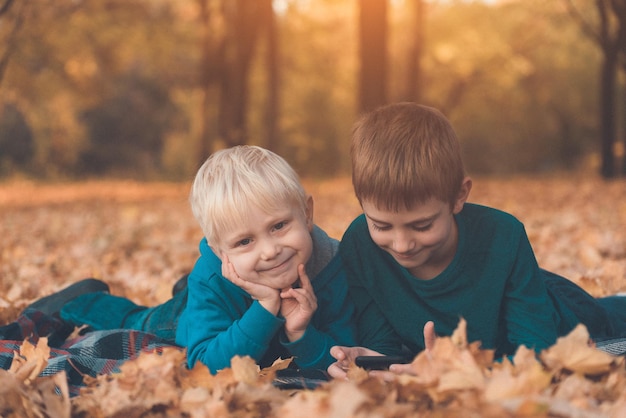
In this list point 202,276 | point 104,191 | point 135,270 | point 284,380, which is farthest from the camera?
point 104,191

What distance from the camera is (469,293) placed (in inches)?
109

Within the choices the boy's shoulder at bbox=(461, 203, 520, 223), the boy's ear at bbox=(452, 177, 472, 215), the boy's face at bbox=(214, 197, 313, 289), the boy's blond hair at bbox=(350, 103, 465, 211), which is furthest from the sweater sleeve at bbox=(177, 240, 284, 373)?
the boy's shoulder at bbox=(461, 203, 520, 223)

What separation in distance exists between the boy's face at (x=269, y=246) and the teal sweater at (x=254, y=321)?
11cm

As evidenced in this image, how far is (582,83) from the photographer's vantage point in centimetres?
3234

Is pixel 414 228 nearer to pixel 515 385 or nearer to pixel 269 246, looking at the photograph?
pixel 269 246

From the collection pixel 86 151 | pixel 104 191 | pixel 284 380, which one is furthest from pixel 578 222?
pixel 86 151

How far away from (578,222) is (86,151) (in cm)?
2269

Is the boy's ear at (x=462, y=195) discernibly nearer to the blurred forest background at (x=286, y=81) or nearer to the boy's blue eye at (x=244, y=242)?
the boy's blue eye at (x=244, y=242)

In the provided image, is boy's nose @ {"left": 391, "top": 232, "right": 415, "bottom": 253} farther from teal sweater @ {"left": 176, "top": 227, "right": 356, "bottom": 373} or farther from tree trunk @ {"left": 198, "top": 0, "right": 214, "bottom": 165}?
tree trunk @ {"left": 198, "top": 0, "right": 214, "bottom": 165}

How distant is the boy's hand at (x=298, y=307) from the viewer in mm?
2588

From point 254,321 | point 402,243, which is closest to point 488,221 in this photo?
point 402,243

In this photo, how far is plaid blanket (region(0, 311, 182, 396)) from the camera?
9.05ft

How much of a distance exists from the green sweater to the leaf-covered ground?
0.43 metres

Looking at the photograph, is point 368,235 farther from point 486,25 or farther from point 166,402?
point 486,25
